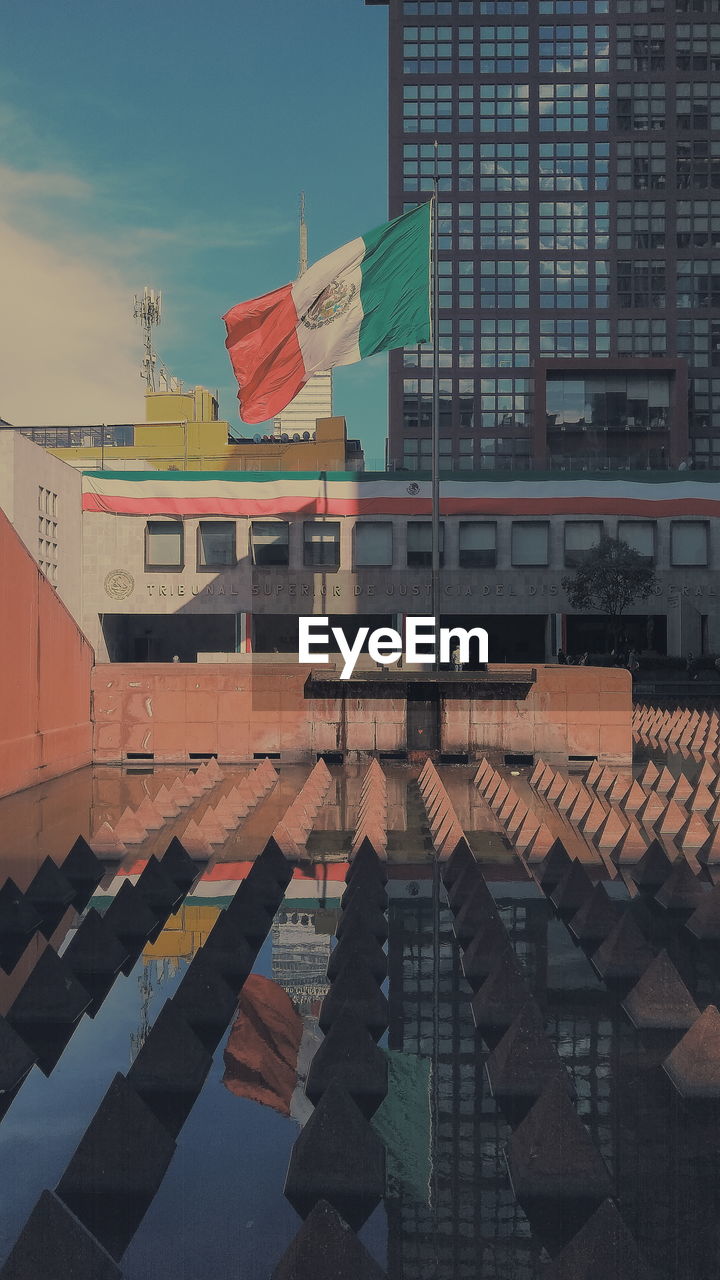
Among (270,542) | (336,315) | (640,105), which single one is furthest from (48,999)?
(640,105)

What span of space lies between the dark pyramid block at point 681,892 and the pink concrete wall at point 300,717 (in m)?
13.6

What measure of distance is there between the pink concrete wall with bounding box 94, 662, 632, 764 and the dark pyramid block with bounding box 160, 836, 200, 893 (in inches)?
488

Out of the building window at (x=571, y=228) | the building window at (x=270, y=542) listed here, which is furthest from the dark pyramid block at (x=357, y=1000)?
the building window at (x=571, y=228)

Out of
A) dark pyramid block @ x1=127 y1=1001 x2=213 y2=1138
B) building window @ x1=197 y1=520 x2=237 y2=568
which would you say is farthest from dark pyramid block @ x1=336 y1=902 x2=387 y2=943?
building window @ x1=197 y1=520 x2=237 y2=568

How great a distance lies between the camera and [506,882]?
14391 millimetres

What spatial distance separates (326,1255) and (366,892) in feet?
24.2

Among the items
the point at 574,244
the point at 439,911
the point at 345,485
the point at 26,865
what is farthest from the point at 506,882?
the point at 574,244

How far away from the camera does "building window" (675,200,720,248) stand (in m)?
135

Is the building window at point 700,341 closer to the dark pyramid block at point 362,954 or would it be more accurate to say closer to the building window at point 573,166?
the building window at point 573,166

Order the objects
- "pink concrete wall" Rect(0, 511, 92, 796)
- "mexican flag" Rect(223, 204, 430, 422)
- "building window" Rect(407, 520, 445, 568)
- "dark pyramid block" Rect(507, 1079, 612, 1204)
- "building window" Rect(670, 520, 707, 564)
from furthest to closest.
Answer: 1. "building window" Rect(407, 520, 445, 568)
2. "building window" Rect(670, 520, 707, 564)
3. "mexican flag" Rect(223, 204, 430, 422)
4. "pink concrete wall" Rect(0, 511, 92, 796)
5. "dark pyramid block" Rect(507, 1079, 612, 1204)

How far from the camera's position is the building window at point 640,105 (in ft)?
444

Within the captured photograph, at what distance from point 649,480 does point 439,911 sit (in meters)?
61.5

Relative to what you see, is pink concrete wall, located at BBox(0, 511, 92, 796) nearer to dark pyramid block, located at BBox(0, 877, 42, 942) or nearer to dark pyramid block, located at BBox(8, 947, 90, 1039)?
dark pyramid block, located at BBox(0, 877, 42, 942)

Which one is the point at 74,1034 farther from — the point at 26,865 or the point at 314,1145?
the point at 26,865
